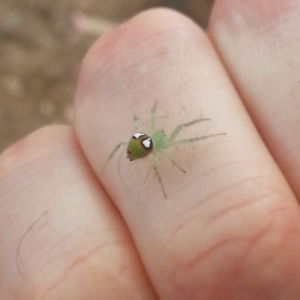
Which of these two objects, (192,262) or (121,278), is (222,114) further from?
(121,278)

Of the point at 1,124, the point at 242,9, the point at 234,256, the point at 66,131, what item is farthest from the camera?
the point at 1,124

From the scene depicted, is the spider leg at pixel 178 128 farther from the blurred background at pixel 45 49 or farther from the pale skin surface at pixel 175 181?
the blurred background at pixel 45 49

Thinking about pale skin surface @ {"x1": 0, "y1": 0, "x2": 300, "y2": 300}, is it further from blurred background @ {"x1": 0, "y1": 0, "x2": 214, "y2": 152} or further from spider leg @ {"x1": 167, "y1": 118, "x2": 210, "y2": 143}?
blurred background @ {"x1": 0, "y1": 0, "x2": 214, "y2": 152}

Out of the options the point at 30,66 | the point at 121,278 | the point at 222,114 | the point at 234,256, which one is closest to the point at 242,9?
the point at 222,114

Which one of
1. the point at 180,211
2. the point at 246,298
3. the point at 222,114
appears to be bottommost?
the point at 246,298

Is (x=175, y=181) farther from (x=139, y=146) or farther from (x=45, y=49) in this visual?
(x=45, y=49)

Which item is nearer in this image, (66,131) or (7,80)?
(66,131)
